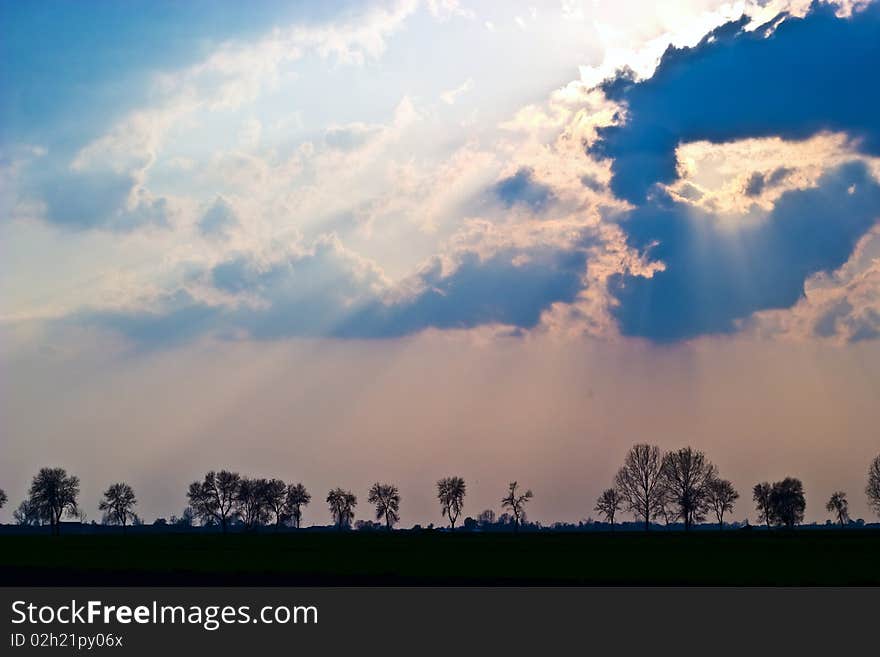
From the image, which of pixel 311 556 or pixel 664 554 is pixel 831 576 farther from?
pixel 311 556

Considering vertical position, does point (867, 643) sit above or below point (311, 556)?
below

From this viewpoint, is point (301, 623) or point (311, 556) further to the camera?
point (311, 556)

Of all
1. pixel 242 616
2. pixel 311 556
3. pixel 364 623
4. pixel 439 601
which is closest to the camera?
pixel 364 623

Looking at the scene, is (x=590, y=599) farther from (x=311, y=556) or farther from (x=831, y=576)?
(x=311, y=556)

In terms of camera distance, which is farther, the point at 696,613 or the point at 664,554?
the point at 664,554

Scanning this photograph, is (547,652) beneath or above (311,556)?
beneath

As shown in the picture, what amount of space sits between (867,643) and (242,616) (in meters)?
26.2

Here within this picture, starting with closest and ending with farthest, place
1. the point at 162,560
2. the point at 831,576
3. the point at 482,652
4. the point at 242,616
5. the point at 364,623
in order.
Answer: the point at 482,652 < the point at 364,623 < the point at 242,616 < the point at 831,576 < the point at 162,560

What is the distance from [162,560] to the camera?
8619 cm

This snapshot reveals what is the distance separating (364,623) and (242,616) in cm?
640

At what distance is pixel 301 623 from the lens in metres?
40.9

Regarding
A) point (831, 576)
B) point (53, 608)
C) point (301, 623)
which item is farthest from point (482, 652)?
point (831, 576)

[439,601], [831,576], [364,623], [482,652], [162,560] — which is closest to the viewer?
[482,652]

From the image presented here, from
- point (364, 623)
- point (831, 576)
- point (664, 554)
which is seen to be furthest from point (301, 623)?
point (664, 554)
